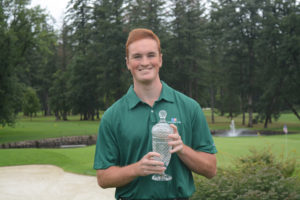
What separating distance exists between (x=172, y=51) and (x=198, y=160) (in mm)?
47543

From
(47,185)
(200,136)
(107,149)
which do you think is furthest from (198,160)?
(47,185)

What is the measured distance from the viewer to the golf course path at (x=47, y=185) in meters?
9.58

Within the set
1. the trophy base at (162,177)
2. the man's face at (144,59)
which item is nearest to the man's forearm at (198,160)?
the trophy base at (162,177)

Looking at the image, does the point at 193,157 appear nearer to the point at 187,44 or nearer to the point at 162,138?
the point at 162,138

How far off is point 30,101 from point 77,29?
1342 cm

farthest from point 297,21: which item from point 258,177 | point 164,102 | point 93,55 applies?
point 164,102

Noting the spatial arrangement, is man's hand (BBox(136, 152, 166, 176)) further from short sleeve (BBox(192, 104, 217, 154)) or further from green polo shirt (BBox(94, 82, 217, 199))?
short sleeve (BBox(192, 104, 217, 154))

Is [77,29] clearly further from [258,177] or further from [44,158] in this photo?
[258,177]

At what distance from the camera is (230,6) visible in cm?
4009

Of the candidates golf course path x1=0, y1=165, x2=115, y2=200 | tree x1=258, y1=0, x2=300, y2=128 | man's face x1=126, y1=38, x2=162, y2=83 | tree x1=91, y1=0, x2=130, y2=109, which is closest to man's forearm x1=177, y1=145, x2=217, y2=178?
man's face x1=126, y1=38, x2=162, y2=83

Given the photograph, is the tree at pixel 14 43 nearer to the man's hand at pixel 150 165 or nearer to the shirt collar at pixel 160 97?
the shirt collar at pixel 160 97

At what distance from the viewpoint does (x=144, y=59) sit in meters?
2.34

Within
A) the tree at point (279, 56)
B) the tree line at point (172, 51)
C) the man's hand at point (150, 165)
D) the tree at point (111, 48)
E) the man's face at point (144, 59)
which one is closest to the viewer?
the man's hand at point (150, 165)

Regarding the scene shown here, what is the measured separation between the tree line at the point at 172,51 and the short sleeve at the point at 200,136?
26.6m
